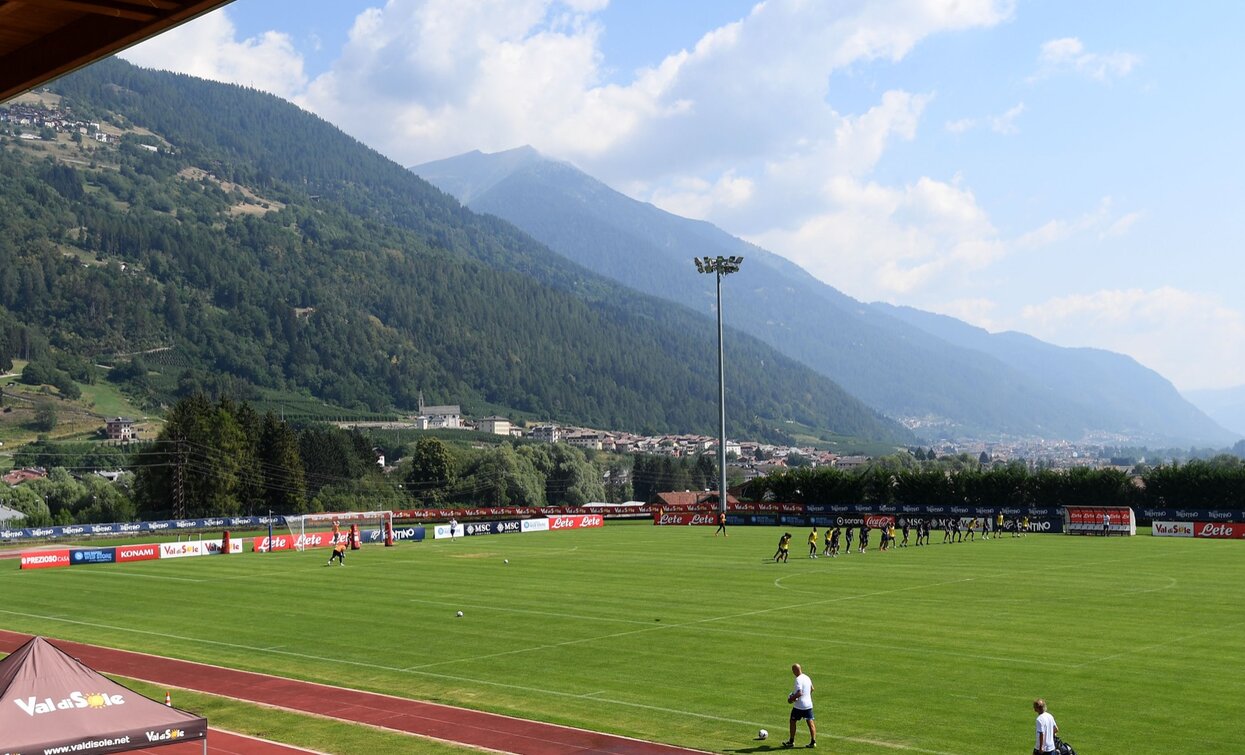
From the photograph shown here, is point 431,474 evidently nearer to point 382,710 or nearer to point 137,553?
point 137,553

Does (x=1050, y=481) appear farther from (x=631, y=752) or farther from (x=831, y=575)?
(x=631, y=752)

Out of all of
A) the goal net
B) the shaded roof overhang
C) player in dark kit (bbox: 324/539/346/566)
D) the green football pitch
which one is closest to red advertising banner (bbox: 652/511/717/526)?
the goal net

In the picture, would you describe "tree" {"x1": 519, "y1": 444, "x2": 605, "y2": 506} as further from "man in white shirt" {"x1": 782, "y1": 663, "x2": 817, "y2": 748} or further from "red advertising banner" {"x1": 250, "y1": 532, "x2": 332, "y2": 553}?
"man in white shirt" {"x1": 782, "y1": 663, "x2": 817, "y2": 748}

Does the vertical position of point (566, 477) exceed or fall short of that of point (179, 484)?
it exceeds it

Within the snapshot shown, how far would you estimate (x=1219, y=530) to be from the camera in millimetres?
73562

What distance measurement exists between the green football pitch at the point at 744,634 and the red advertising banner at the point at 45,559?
1993 mm

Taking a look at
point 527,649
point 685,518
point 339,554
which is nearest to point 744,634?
point 527,649

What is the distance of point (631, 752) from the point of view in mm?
21438

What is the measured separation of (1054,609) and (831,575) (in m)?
13.2

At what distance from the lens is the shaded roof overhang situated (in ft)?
42.6

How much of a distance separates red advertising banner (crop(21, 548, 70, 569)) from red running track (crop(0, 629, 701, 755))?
1274 inches

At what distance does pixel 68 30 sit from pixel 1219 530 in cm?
7460

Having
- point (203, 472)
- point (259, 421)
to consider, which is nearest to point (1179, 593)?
point (203, 472)

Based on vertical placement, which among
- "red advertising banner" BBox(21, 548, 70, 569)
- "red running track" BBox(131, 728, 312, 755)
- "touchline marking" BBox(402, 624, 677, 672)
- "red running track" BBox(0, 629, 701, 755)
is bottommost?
"red running track" BBox(131, 728, 312, 755)
